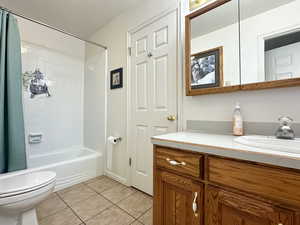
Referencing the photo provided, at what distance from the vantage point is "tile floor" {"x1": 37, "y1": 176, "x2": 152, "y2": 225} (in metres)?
1.25

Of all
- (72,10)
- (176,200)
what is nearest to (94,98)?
(72,10)

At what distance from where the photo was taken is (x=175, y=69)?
138cm

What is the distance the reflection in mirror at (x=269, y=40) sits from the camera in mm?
838

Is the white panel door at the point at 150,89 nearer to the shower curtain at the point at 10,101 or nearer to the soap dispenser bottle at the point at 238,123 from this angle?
the soap dispenser bottle at the point at 238,123

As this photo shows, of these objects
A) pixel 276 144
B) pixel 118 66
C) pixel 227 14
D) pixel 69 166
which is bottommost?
pixel 69 166

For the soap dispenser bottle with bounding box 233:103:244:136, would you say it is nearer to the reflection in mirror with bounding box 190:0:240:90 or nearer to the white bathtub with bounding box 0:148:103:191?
the reflection in mirror with bounding box 190:0:240:90

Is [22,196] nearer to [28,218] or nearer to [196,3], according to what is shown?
[28,218]

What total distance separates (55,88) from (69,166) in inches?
53.0

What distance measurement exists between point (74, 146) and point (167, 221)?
2246 mm

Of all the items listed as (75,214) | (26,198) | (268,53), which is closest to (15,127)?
(26,198)

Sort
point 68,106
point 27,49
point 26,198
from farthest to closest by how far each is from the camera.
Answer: point 68,106
point 27,49
point 26,198

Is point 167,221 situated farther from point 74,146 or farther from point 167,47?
point 74,146

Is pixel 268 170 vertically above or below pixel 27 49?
below

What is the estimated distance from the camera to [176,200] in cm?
84
